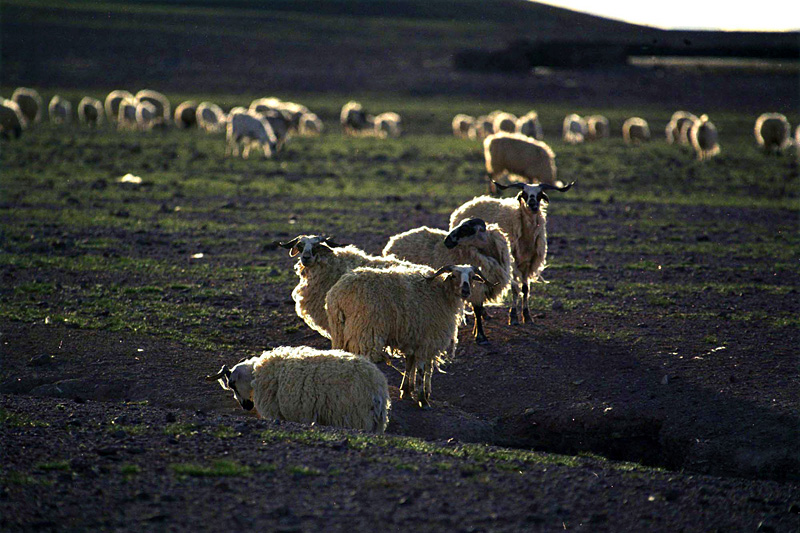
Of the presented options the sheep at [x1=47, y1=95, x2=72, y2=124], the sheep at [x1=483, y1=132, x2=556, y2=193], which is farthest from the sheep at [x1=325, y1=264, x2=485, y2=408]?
the sheep at [x1=47, y1=95, x2=72, y2=124]

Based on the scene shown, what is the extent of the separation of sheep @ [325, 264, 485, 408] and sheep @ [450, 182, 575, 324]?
2.52m

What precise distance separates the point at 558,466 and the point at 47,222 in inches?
506

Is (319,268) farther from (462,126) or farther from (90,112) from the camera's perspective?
(90,112)

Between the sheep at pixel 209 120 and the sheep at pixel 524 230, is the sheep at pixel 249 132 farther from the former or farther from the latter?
the sheep at pixel 524 230

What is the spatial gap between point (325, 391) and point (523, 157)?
14866 millimetres

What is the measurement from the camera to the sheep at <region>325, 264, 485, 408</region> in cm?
803

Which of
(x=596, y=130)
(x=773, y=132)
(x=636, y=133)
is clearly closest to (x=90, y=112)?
(x=596, y=130)

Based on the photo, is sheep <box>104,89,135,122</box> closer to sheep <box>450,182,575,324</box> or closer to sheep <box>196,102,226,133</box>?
sheep <box>196,102,226,133</box>

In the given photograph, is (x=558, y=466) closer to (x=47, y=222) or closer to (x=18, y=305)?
(x=18, y=305)

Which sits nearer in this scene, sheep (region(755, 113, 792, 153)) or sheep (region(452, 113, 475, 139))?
sheep (region(755, 113, 792, 153))

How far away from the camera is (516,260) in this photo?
35.9ft

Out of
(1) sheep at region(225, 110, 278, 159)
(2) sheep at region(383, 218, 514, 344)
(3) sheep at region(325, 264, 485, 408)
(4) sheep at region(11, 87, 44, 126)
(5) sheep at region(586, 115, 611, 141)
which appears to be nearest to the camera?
(3) sheep at region(325, 264, 485, 408)

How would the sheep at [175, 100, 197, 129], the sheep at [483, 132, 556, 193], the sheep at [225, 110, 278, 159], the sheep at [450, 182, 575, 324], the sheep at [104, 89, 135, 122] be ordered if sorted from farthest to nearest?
the sheep at [104, 89, 135, 122] < the sheep at [175, 100, 197, 129] < the sheep at [225, 110, 278, 159] < the sheep at [483, 132, 556, 193] < the sheep at [450, 182, 575, 324]

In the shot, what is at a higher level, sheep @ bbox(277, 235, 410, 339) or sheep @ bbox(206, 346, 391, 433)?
sheep @ bbox(277, 235, 410, 339)
